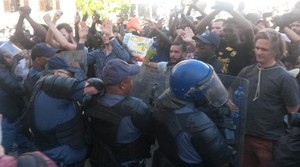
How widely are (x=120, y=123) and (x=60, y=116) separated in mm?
501

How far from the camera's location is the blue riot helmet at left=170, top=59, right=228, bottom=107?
2.36 metres

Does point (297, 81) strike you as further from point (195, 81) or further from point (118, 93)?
point (118, 93)

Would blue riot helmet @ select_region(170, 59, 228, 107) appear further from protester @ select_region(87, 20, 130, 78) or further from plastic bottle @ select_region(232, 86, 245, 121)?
protester @ select_region(87, 20, 130, 78)

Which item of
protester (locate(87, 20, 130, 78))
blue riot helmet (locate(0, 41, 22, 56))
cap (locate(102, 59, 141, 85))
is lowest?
protester (locate(87, 20, 130, 78))

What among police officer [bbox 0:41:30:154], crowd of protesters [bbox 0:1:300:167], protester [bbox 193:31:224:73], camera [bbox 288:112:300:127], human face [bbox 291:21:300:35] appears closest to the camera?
camera [bbox 288:112:300:127]

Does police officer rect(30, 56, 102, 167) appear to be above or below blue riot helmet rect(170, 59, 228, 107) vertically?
below

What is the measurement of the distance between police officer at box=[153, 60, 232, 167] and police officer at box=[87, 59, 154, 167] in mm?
262

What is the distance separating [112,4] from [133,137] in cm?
2998

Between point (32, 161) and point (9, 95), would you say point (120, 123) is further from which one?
point (9, 95)

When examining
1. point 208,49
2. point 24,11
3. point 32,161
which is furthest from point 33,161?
point 24,11

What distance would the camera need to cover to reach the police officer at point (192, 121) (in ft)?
7.61

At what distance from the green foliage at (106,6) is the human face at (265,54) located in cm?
2775

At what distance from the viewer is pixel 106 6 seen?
1250 inches

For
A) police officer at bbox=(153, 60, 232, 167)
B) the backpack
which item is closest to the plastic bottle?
police officer at bbox=(153, 60, 232, 167)
